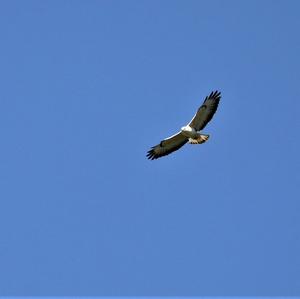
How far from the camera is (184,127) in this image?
170 ft

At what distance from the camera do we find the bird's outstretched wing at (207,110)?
170 feet

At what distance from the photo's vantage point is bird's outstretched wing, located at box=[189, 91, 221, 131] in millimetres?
51844

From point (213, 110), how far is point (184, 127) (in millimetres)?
1216

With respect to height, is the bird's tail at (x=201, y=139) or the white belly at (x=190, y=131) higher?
the white belly at (x=190, y=131)

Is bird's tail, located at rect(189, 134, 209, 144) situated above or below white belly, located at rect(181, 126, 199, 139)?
below

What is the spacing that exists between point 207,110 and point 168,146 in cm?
226

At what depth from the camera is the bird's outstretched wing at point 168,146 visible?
52.7 metres

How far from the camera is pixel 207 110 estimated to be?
2044 inches

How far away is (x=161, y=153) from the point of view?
5341cm

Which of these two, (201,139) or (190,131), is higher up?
(190,131)

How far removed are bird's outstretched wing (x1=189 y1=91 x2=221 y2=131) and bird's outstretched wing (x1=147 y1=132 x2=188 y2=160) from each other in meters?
0.85

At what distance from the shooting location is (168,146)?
53.1 metres

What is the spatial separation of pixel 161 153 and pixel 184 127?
76.0 inches

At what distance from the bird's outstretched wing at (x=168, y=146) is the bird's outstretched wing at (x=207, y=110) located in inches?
33.3
